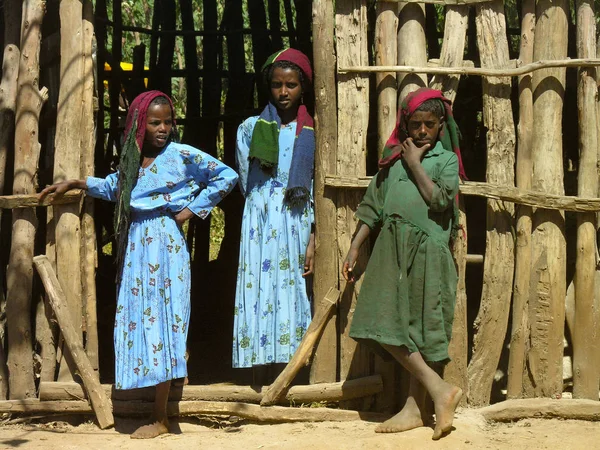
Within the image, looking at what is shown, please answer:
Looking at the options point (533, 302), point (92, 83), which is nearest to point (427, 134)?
point (533, 302)

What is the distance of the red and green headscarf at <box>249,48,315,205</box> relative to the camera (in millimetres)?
5113

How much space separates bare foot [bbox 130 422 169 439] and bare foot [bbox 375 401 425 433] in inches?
43.3

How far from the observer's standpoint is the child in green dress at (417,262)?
15.3 feet

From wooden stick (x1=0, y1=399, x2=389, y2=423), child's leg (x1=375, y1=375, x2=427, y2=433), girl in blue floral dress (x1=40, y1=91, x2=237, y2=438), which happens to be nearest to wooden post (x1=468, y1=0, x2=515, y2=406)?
child's leg (x1=375, y1=375, x2=427, y2=433)

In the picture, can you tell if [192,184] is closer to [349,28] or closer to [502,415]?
[349,28]

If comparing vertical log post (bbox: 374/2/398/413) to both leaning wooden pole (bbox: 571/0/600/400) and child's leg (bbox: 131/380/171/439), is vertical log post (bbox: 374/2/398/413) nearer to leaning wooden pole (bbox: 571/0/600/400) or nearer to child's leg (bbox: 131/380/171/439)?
leaning wooden pole (bbox: 571/0/600/400)

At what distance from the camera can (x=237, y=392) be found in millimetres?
5168

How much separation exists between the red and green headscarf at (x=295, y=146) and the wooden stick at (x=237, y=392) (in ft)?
3.28

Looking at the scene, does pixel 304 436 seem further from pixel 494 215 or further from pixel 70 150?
pixel 70 150

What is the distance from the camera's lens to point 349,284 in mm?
5164

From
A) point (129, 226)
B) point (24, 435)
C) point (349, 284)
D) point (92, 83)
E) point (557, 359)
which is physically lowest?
point (24, 435)

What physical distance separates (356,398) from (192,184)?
56.3 inches

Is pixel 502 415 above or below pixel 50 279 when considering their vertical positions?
below

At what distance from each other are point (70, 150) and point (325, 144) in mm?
1352
